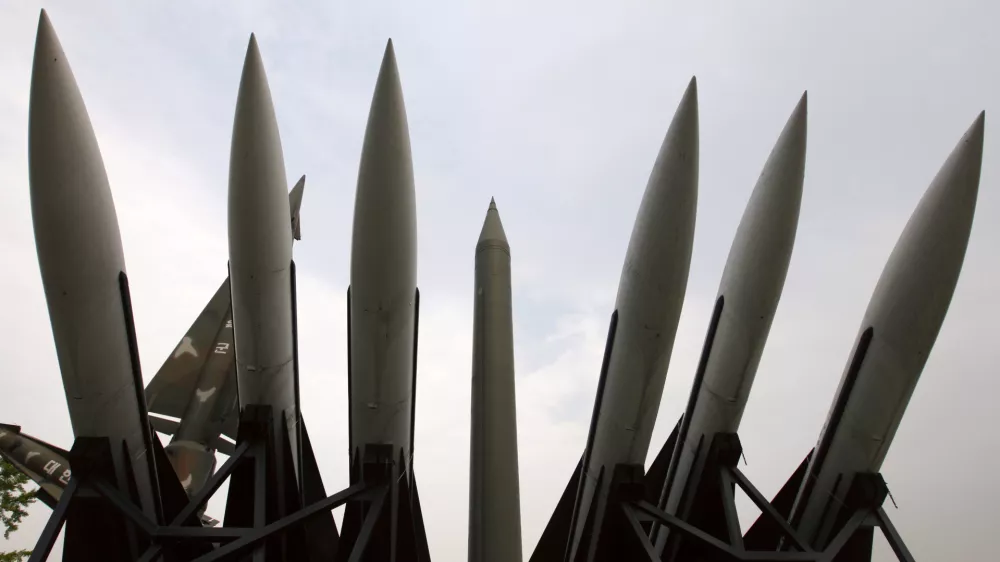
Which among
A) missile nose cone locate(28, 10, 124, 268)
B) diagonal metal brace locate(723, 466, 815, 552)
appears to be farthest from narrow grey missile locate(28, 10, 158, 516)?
diagonal metal brace locate(723, 466, 815, 552)

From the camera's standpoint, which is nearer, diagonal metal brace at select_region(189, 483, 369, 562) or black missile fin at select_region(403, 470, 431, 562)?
diagonal metal brace at select_region(189, 483, 369, 562)

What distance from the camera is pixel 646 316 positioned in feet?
14.5

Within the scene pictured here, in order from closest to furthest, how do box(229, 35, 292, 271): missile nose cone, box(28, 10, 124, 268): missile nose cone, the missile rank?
box(28, 10, 124, 268): missile nose cone < box(229, 35, 292, 271): missile nose cone < the missile

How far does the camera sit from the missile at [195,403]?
7.15m

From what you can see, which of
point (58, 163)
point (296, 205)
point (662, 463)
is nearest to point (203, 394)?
point (296, 205)

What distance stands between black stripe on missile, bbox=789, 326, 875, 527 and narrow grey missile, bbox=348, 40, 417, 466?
2.99m

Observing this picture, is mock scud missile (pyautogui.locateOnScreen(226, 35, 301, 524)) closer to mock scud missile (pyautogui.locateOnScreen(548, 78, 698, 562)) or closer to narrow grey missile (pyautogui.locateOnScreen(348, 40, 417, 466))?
narrow grey missile (pyautogui.locateOnScreen(348, 40, 417, 466))

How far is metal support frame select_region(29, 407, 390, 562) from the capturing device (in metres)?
4.12

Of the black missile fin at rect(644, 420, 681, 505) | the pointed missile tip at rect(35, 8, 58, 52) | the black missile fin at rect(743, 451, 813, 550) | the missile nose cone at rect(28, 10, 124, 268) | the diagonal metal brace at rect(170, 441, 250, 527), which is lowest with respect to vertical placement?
the diagonal metal brace at rect(170, 441, 250, 527)

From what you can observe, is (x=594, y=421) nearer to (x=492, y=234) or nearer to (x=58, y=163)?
(x=492, y=234)

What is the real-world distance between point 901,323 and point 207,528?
4.60 meters

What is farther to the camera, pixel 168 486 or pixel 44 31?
pixel 168 486

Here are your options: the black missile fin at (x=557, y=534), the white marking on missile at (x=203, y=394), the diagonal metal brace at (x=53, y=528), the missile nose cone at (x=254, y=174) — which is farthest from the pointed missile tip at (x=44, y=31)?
the black missile fin at (x=557, y=534)

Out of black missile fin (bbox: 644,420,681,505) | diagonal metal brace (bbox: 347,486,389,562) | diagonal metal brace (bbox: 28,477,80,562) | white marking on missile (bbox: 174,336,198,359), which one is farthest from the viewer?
white marking on missile (bbox: 174,336,198,359)
